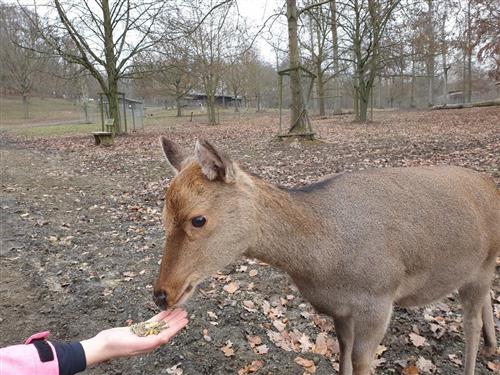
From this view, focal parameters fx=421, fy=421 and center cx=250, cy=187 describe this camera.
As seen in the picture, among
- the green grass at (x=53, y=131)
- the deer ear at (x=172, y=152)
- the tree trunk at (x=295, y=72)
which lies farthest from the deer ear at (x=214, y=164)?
the green grass at (x=53, y=131)

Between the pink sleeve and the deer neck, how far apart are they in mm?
1180

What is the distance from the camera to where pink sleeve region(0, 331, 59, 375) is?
64.0 inches

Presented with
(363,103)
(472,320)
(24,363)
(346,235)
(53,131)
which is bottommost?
(472,320)

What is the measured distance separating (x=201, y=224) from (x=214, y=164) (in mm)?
333

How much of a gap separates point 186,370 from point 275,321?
99 centimetres

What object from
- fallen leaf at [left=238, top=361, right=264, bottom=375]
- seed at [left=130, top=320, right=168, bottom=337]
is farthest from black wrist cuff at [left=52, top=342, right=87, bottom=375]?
fallen leaf at [left=238, top=361, right=264, bottom=375]

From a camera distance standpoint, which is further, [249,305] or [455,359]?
[249,305]

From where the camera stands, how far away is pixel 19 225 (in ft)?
22.3

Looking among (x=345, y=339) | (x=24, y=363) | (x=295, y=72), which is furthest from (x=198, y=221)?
(x=295, y=72)

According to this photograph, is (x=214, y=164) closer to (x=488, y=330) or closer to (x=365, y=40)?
(x=488, y=330)

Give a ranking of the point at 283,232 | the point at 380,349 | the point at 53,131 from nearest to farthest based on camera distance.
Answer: the point at 283,232
the point at 380,349
the point at 53,131

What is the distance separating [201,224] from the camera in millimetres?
2283

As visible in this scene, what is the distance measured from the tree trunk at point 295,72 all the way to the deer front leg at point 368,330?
1216 centimetres

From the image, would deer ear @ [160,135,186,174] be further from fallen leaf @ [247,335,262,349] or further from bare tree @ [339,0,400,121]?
bare tree @ [339,0,400,121]
